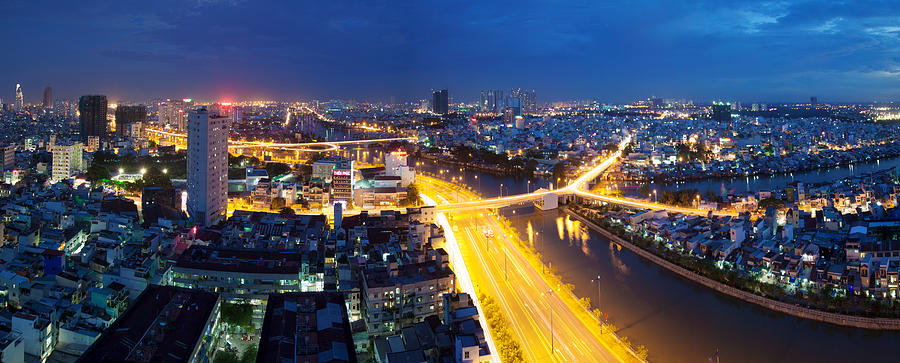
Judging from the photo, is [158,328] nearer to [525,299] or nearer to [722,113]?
[525,299]

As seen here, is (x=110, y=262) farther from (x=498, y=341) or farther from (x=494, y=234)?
(x=494, y=234)

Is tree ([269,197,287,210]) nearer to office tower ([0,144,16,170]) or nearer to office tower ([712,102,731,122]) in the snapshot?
office tower ([0,144,16,170])

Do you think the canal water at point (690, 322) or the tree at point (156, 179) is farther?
the tree at point (156, 179)

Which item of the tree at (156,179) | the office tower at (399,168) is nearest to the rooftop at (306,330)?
the tree at (156,179)

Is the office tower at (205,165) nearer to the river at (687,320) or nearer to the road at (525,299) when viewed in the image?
the road at (525,299)

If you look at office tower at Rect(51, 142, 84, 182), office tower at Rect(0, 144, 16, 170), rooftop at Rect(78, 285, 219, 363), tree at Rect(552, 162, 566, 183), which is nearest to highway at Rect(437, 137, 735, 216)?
tree at Rect(552, 162, 566, 183)

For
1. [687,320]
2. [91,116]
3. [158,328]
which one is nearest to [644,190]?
[687,320]
